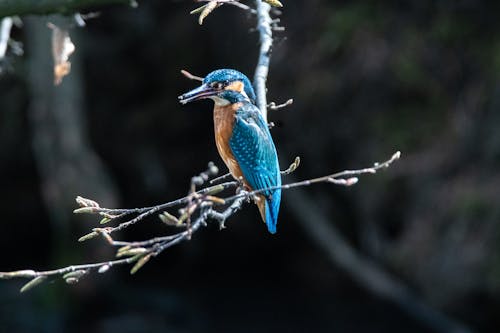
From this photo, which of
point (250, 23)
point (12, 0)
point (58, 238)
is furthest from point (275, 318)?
point (12, 0)

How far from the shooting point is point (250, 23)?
6.18m

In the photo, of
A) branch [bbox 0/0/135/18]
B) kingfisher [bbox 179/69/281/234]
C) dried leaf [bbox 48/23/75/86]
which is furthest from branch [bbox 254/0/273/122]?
dried leaf [bbox 48/23/75/86]

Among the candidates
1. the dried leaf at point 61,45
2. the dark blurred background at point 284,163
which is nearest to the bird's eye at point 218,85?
the dried leaf at point 61,45

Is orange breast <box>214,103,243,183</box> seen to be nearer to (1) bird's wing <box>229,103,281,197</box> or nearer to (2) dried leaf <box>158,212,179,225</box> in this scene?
(1) bird's wing <box>229,103,281,197</box>

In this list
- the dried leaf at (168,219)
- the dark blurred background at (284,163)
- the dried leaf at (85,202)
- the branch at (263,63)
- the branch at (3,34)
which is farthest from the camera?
the dark blurred background at (284,163)

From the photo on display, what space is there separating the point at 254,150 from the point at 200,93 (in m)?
0.23

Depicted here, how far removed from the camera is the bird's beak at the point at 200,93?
6.37 ft

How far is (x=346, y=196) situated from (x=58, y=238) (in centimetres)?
239

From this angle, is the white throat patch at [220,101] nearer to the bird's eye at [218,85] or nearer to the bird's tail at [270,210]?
the bird's eye at [218,85]

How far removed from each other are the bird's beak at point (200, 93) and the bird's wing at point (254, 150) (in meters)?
0.09

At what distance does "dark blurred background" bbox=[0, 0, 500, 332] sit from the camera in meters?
5.66

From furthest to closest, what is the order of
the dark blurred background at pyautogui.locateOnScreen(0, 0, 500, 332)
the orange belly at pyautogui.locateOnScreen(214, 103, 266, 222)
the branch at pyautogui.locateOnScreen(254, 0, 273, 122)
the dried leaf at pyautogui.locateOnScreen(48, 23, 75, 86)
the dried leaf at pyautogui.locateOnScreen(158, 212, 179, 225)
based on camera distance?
the dark blurred background at pyautogui.locateOnScreen(0, 0, 500, 332), the dried leaf at pyautogui.locateOnScreen(48, 23, 75, 86), the orange belly at pyautogui.locateOnScreen(214, 103, 266, 222), the branch at pyautogui.locateOnScreen(254, 0, 273, 122), the dried leaf at pyautogui.locateOnScreen(158, 212, 179, 225)

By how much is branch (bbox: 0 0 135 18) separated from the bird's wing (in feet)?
1.40

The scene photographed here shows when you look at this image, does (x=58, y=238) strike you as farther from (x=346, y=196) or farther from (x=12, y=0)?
(x=12, y=0)
